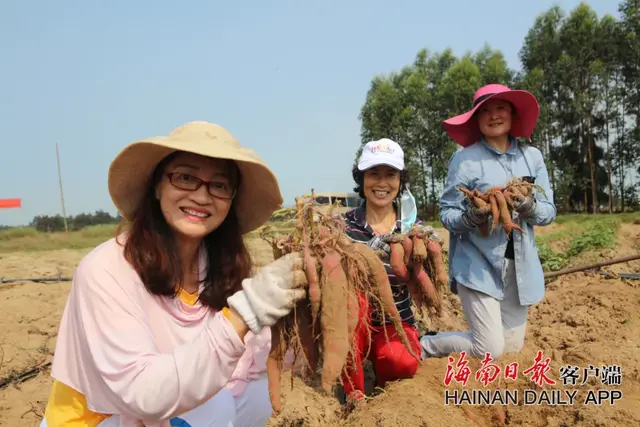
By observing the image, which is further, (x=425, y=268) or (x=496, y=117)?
(x=496, y=117)

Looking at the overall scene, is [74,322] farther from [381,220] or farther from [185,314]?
[381,220]

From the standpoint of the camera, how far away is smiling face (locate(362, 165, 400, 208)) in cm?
324

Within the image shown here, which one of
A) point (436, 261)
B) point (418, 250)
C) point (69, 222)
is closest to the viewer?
point (418, 250)

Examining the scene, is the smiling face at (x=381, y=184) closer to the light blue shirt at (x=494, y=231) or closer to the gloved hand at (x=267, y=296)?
the light blue shirt at (x=494, y=231)

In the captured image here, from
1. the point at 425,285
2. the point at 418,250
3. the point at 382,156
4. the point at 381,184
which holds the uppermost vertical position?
the point at 382,156

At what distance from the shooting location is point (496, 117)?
351 centimetres

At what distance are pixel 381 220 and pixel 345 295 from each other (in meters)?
1.52

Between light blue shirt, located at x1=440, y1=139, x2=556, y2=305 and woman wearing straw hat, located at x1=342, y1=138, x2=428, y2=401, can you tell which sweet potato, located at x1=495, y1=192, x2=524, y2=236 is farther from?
woman wearing straw hat, located at x1=342, y1=138, x2=428, y2=401

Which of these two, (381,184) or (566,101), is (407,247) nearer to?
(381,184)

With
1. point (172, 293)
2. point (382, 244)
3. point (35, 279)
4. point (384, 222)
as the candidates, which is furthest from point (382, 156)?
point (35, 279)

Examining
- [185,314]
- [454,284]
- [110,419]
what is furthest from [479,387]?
[110,419]

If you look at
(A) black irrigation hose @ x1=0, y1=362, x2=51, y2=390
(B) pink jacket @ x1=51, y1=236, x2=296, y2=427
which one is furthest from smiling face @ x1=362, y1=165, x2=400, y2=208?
(A) black irrigation hose @ x1=0, y1=362, x2=51, y2=390

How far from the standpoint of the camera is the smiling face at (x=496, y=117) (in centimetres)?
352

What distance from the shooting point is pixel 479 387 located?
312cm
